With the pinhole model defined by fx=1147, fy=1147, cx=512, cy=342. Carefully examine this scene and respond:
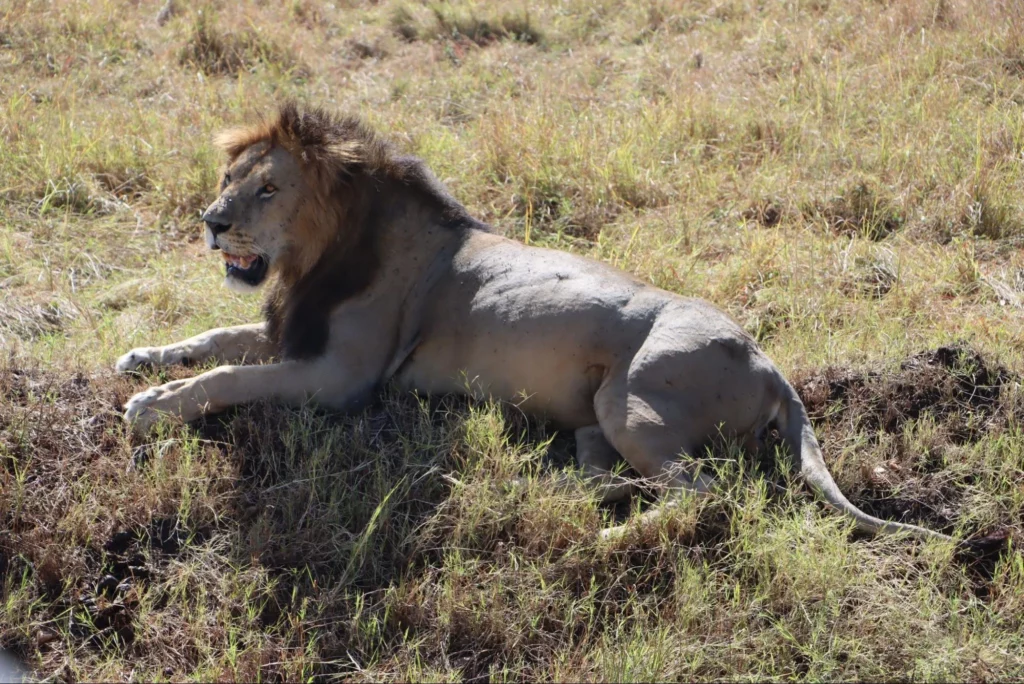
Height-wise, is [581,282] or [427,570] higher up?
[581,282]

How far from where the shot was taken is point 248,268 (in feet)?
15.6

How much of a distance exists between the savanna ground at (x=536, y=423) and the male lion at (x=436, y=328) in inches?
5.1

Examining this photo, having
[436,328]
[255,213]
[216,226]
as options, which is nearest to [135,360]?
[216,226]

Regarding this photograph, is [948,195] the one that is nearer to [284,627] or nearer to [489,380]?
[489,380]

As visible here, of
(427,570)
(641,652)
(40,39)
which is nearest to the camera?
(641,652)

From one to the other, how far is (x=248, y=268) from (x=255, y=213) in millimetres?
249

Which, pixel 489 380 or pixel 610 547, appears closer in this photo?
pixel 610 547

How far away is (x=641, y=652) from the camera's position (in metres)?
3.37

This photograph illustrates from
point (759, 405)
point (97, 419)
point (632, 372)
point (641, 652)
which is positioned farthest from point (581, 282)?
point (97, 419)

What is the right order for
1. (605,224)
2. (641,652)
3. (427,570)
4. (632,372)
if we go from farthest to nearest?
(605,224) < (632,372) < (427,570) < (641,652)

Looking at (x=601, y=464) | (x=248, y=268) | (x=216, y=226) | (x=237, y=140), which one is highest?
(x=237, y=140)

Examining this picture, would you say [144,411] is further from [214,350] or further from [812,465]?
[812,465]

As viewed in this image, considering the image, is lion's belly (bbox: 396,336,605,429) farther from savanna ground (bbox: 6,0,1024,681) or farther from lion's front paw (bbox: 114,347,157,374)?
lion's front paw (bbox: 114,347,157,374)

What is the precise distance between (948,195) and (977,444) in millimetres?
2536
